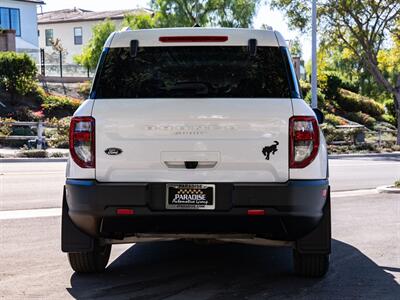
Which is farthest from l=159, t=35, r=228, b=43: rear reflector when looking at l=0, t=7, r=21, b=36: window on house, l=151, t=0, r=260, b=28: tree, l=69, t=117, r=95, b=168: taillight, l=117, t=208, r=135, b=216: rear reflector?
l=0, t=7, r=21, b=36: window on house

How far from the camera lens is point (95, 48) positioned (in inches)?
1935

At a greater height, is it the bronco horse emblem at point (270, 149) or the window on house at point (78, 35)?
the window on house at point (78, 35)

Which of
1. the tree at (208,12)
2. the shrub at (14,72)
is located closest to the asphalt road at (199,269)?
the shrub at (14,72)

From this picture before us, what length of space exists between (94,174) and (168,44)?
1243mm

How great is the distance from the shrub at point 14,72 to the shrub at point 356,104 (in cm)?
2248

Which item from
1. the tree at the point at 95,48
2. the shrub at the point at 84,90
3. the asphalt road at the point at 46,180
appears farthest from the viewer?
the tree at the point at 95,48

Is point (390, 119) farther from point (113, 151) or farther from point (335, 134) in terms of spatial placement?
point (113, 151)

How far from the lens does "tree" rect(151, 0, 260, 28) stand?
43.6 meters

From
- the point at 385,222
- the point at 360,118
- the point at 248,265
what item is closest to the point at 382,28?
the point at 360,118

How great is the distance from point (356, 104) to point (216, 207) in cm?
4144

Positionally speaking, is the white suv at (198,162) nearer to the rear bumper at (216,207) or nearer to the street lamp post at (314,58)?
the rear bumper at (216,207)

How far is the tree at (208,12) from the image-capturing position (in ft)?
143

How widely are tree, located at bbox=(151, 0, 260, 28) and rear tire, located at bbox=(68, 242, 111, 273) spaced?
38.4 meters

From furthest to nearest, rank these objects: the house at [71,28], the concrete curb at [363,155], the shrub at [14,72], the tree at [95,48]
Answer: the house at [71,28], the tree at [95,48], the shrub at [14,72], the concrete curb at [363,155]
